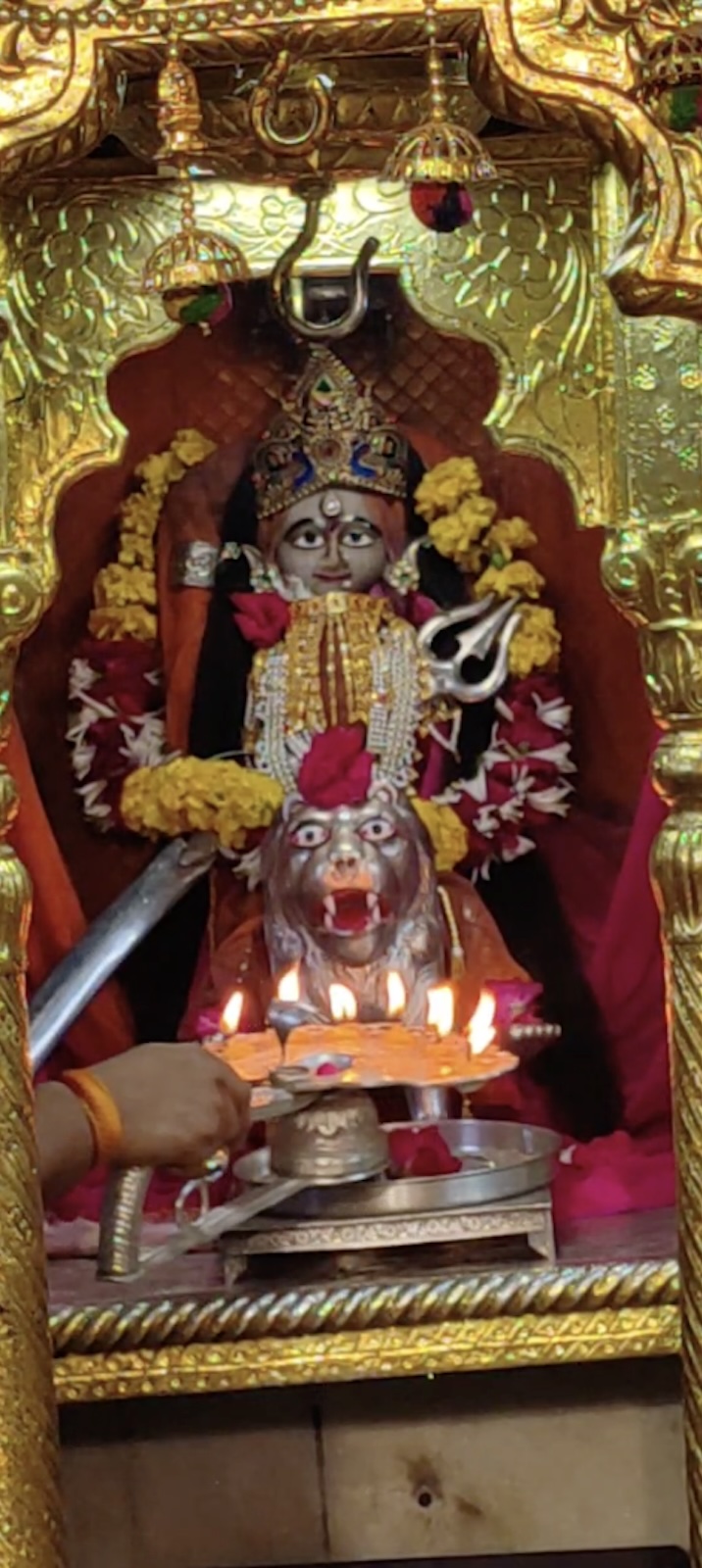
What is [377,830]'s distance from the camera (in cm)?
281

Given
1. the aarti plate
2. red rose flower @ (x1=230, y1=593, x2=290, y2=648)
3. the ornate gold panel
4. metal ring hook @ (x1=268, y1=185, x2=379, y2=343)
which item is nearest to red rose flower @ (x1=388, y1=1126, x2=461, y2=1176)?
the aarti plate

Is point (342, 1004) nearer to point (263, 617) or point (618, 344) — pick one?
point (263, 617)

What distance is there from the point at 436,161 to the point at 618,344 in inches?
13.7

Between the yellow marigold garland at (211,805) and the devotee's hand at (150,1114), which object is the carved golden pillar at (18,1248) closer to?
the devotee's hand at (150,1114)

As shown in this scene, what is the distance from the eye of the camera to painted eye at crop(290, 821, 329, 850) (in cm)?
280

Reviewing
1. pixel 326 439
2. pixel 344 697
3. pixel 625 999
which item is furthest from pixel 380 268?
pixel 625 999

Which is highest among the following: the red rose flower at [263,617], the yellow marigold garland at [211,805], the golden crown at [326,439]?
the golden crown at [326,439]

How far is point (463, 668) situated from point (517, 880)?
25 cm

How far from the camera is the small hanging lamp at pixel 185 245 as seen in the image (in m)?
2.11

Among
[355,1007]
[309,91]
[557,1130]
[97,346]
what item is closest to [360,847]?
[355,1007]

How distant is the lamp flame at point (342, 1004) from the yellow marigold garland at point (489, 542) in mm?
420

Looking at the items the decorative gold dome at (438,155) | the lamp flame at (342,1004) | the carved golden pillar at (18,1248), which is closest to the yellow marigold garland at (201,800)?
the lamp flame at (342,1004)

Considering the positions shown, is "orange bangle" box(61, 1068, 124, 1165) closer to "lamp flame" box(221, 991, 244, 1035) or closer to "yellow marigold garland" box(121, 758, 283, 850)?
"lamp flame" box(221, 991, 244, 1035)

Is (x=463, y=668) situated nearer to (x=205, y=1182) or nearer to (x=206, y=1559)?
(x=205, y=1182)
